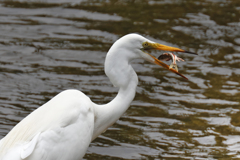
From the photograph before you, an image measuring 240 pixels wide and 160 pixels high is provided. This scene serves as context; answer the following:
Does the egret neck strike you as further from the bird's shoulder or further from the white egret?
the bird's shoulder

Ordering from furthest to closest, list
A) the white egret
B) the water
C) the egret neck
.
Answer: the water → the egret neck → the white egret

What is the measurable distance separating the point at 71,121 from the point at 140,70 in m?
4.08

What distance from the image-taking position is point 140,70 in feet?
24.6

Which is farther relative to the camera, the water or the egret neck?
the water

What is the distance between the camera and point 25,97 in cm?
634

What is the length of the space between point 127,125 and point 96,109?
78.3 inches

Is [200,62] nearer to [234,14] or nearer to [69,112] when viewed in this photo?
[234,14]

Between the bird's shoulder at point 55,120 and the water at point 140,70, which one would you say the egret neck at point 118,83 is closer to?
the bird's shoulder at point 55,120

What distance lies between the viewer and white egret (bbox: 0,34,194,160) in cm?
339

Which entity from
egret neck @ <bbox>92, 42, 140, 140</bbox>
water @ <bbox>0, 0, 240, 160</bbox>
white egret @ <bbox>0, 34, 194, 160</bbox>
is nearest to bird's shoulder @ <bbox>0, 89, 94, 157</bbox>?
white egret @ <bbox>0, 34, 194, 160</bbox>

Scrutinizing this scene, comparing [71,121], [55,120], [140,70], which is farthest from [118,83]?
[140,70]

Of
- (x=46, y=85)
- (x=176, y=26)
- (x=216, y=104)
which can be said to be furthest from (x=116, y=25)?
(x=216, y=104)

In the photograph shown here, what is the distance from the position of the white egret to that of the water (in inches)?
53.7

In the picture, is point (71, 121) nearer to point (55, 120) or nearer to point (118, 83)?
point (55, 120)
